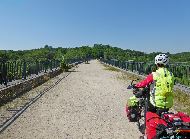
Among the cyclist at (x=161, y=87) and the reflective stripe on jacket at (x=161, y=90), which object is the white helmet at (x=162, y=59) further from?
the reflective stripe on jacket at (x=161, y=90)

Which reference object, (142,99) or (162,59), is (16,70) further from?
(162,59)

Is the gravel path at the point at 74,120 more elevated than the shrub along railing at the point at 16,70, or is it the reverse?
the shrub along railing at the point at 16,70

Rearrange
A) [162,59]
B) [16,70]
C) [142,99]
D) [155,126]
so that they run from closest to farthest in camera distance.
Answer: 1. [155,126]
2. [162,59]
3. [142,99]
4. [16,70]

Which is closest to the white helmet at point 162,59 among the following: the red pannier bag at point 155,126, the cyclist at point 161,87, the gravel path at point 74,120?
the cyclist at point 161,87

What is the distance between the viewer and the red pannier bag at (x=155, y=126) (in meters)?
6.27

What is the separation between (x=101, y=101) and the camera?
1673cm

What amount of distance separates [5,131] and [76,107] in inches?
187

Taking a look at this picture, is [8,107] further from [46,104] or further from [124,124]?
[124,124]

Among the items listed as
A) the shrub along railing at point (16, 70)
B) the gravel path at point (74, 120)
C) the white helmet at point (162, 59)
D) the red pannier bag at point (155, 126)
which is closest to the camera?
the red pannier bag at point (155, 126)

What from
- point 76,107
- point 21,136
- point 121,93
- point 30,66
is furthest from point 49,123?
point 30,66

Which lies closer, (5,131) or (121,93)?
(5,131)

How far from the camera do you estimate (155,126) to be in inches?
254

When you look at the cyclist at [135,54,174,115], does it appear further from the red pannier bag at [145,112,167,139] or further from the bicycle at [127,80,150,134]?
the red pannier bag at [145,112,167,139]

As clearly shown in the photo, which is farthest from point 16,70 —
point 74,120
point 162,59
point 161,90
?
point 161,90
